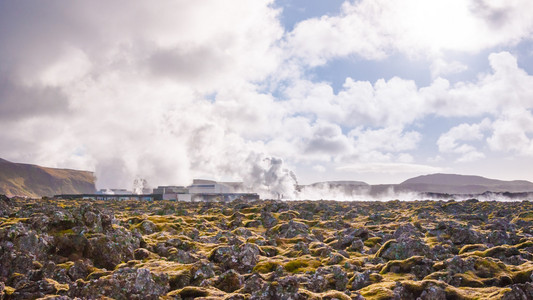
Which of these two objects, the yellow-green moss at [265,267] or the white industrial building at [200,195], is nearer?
the yellow-green moss at [265,267]

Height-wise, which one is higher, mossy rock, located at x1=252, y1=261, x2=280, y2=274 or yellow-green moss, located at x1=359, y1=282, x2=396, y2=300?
yellow-green moss, located at x1=359, y1=282, x2=396, y2=300

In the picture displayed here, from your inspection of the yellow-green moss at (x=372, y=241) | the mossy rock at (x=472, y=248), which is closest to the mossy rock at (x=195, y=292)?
the yellow-green moss at (x=372, y=241)

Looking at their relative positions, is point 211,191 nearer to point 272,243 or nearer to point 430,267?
point 272,243

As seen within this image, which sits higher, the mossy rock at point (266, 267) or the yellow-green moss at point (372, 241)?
the yellow-green moss at point (372, 241)

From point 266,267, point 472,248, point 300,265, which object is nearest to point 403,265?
point 300,265

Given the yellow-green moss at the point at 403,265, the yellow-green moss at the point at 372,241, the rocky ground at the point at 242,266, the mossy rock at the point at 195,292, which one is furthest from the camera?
the yellow-green moss at the point at 372,241

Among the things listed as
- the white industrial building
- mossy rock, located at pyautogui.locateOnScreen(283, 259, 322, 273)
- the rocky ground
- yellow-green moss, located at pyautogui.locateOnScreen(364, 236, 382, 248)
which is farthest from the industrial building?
mossy rock, located at pyautogui.locateOnScreen(283, 259, 322, 273)

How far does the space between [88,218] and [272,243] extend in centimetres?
1362

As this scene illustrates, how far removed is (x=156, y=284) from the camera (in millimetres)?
15773

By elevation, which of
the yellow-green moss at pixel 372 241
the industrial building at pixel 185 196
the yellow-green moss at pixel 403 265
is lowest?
the industrial building at pixel 185 196

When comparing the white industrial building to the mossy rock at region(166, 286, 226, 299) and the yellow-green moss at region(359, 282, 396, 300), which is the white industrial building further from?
the yellow-green moss at region(359, 282, 396, 300)

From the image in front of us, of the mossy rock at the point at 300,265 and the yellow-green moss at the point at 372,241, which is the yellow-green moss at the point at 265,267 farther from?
the yellow-green moss at the point at 372,241

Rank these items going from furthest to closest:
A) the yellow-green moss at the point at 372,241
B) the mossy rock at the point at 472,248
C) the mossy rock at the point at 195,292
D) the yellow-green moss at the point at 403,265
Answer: the yellow-green moss at the point at 372,241 < the mossy rock at the point at 472,248 < the yellow-green moss at the point at 403,265 < the mossy rock at the point at 195,292

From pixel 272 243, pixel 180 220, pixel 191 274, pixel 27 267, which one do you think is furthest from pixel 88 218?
pixel 180 220
